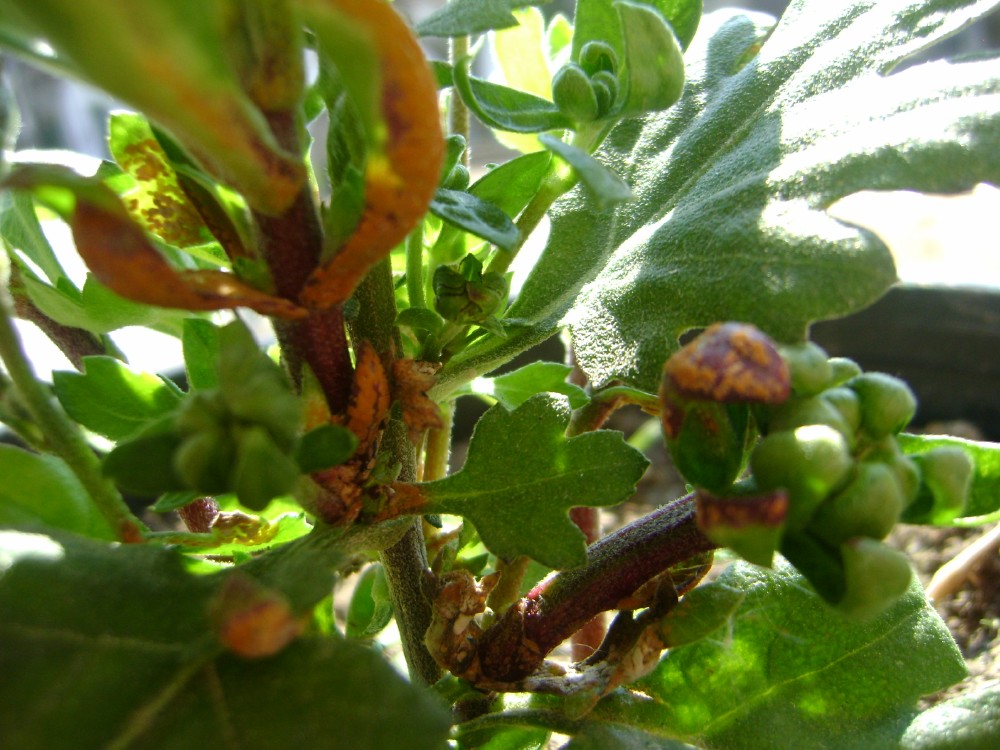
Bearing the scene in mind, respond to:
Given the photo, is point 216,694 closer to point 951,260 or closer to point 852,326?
point 852,326

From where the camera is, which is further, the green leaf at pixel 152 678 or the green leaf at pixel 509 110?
the green leaf at pixel 509 110

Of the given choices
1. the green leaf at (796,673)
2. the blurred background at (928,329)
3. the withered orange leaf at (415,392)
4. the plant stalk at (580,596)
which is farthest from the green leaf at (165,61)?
the blurred background at (928,329)

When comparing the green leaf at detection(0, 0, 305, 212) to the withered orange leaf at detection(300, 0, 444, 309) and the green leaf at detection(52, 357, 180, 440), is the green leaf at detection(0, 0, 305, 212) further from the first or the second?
the green leaf at detection(52, 357, 180, 440)

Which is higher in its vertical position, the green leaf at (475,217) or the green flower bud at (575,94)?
the green flower bud at (575,94)

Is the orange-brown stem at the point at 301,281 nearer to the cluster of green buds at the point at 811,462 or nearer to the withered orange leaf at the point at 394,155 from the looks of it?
the withered orange leaf at the point at 394,155

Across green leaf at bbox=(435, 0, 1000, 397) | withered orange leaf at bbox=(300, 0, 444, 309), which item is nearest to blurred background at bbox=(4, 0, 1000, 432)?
green leaf at bbox=(435, 0, 1000, 397)

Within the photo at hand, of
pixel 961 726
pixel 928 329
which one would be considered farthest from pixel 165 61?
pixel 928 329

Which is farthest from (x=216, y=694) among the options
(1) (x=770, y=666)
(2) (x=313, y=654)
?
(1) (x=770, y=666)
